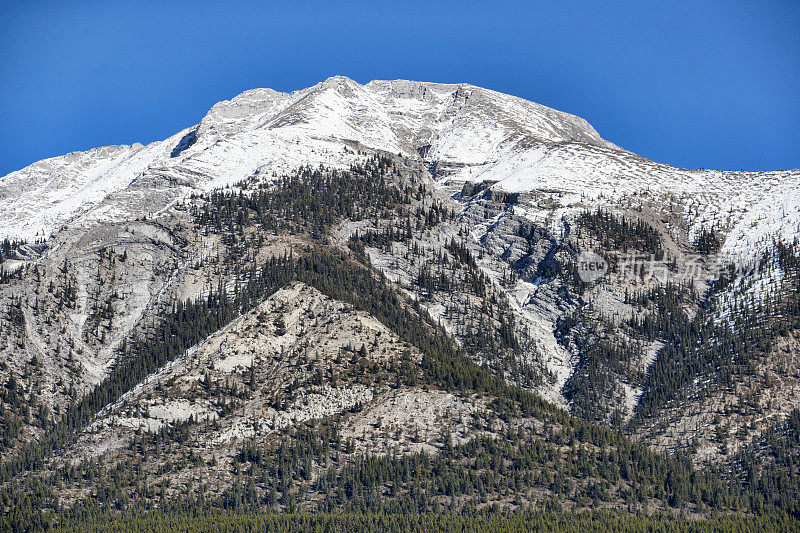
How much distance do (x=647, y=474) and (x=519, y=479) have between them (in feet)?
86.5

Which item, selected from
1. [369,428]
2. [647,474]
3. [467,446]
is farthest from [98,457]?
[647,474]

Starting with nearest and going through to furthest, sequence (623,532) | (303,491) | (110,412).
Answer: (623,532), (303,491), (110,412)

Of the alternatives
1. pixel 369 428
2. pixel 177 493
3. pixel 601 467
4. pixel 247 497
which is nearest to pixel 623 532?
pixel 601 467

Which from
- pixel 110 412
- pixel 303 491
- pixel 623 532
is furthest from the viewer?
pixel 110 412

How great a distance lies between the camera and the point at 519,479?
7293 inches

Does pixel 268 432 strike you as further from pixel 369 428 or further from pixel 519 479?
pixel 519 479

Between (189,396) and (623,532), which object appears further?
(189,396)

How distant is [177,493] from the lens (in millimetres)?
180000

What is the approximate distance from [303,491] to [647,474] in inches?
2638

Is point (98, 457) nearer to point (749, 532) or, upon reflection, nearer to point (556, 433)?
point (556, 433)

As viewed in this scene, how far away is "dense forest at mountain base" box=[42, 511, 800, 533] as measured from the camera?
170 meters

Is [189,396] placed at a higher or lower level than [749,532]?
higher

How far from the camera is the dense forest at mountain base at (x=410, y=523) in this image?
170125 mm

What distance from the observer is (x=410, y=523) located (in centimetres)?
17488
